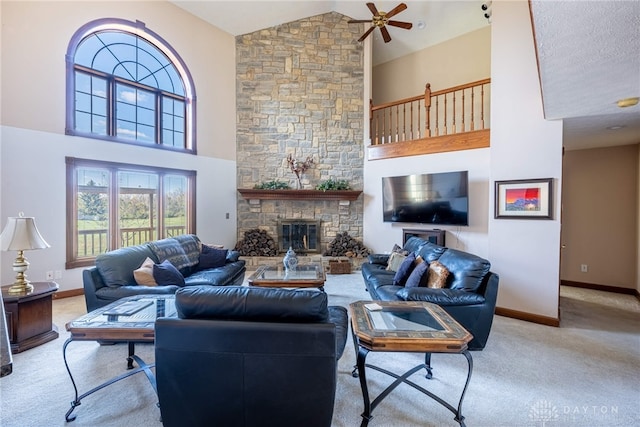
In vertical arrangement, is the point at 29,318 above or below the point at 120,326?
below

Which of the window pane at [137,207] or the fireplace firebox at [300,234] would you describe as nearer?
the window pane at [137,207]

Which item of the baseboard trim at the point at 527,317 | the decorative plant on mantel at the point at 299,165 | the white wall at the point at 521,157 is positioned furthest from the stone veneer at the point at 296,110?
the baseboard trim at the point at 527,317

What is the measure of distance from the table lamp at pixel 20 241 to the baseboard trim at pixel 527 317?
17.4 ft

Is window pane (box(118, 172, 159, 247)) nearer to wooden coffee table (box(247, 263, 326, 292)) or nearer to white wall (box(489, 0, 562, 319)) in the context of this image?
wooden coffee table (box(247, 263, 326, 292))

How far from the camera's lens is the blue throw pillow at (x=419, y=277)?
3105 mm

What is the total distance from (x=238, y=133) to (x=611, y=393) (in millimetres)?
6775

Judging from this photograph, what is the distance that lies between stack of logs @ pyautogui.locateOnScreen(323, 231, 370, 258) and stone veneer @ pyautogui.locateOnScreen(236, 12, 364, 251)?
18 cm

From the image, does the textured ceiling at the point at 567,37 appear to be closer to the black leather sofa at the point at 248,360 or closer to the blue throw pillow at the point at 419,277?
the blue throw pillow at the point at 419,277

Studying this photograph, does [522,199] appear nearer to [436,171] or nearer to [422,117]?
[436,171]

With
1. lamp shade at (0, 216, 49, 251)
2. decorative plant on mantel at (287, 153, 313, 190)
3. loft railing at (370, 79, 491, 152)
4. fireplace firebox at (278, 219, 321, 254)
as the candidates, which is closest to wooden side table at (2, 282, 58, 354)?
lamp shade at (0, 216, 49, 251)

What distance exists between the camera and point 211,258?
432 centimetres

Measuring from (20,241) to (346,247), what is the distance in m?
4.99

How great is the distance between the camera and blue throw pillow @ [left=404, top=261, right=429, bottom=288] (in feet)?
10.2

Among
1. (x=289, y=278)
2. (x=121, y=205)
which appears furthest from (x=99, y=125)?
(x=289, y=278)
